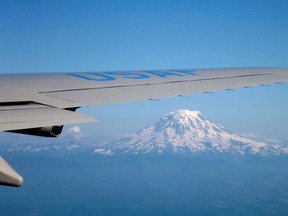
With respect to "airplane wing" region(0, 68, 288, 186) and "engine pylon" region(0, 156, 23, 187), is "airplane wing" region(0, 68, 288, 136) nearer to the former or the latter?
"airplane wing" region(0, 68, 288, 186)

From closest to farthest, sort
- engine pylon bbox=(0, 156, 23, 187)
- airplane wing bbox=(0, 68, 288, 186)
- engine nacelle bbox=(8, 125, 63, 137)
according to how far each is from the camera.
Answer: engine pylon bbox=(0, 156, 23, 187) < airplane wing bbox=(0, 68, 288, 186) < engine nacelle bbox=(8, 125, 63, 137)

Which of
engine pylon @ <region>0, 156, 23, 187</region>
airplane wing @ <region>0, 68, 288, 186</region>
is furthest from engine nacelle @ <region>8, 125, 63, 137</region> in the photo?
engine pylon @ <region>0, 156, 23, 187</region>

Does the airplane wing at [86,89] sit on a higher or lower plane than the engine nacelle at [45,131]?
higher

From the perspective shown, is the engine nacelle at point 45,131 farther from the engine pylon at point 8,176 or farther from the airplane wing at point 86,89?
the engine pylon at point 8,176

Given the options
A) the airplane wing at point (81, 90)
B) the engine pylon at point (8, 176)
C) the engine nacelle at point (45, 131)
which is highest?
the airplane wing at point (81, 90)

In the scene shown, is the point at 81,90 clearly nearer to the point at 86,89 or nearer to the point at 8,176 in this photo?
the point at 86,89

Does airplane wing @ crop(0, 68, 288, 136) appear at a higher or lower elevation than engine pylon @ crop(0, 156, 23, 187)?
higher

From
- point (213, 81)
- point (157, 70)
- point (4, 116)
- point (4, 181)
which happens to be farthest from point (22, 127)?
point (157, 70)

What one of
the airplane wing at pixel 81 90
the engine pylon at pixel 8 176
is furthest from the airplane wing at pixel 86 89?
the engine pylon at pixel 8 176
